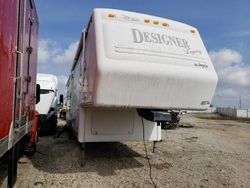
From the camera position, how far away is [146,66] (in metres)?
5.82

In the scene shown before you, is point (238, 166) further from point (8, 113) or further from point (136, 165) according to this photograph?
point (8, 113)

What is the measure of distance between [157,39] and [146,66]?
75 centimetres

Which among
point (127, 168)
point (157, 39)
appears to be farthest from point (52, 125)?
point (157, 39)

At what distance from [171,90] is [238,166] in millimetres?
3250

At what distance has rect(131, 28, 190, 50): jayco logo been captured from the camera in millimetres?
6078

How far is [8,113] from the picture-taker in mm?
3723

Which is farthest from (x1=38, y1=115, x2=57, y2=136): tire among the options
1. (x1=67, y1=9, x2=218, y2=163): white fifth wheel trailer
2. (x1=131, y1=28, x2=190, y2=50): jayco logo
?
(x1=131, y1=28, x2=190, y2=50): jayco logo

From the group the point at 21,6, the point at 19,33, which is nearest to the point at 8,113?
the point at 19,33

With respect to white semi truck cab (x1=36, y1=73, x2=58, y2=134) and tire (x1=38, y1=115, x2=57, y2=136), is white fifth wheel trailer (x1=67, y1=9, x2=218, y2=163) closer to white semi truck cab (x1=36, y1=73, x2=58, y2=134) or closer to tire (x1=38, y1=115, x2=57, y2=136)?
white semi truck cab (x1=36, y1=73, x2=58, y2=134)

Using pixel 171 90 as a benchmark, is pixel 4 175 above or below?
below

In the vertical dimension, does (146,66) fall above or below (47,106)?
above

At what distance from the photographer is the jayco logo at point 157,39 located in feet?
19.9

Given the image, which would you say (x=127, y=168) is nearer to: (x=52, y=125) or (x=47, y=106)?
(x=52, y=125)

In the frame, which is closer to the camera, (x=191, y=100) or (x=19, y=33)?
(x=19, y=33)
